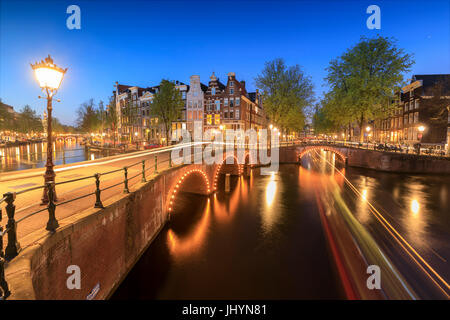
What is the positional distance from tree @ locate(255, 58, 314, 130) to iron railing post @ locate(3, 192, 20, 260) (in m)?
36.6

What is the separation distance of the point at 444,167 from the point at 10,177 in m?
44.3

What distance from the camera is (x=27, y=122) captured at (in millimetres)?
84438

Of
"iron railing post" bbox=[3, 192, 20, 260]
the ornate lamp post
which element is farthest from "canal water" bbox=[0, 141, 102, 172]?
"iron railing post" bbox=[3, 192, 20, 260]

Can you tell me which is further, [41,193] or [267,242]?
[267,242]

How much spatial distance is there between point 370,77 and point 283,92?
41.0ft

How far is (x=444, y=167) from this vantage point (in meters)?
29.8

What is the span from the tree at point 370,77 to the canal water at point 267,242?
43.4 feet

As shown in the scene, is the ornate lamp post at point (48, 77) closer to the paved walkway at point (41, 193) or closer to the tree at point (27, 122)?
the paved walkway at point (41, 193)

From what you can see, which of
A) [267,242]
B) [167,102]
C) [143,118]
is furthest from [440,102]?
[143,118]

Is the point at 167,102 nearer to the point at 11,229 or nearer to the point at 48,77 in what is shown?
the point at 48,77

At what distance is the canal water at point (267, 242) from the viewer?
10125 mm

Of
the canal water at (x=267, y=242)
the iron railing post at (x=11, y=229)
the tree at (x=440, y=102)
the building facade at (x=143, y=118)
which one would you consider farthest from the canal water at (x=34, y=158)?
the tree at (x=440, y=102)

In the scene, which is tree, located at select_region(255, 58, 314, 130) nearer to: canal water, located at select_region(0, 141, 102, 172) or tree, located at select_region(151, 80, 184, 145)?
tree, located at select_region(151, 80, 184, 145)
